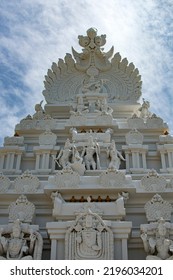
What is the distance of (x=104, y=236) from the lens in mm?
12773

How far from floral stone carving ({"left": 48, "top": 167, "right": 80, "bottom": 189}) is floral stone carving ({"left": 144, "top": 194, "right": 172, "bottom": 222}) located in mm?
2636

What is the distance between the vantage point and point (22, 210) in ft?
47.2

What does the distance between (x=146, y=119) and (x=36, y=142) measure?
5.28m

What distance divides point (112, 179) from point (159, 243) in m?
3.24

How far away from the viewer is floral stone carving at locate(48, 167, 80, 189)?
15070 mm

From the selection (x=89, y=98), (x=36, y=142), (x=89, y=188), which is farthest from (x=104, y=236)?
(x=89, y=98)

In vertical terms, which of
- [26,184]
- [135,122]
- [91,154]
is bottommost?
[26,184]

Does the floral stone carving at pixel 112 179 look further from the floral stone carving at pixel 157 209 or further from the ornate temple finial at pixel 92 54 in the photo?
the ornate temple finial at pixel 92 54

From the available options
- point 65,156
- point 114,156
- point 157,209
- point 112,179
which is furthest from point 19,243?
point 114,156

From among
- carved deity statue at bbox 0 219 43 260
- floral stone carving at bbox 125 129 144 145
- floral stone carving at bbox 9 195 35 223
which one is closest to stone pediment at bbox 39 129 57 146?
floral stone carving at bbox 125 129 144 145

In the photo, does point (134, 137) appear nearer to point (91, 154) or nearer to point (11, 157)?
point (91, 154)

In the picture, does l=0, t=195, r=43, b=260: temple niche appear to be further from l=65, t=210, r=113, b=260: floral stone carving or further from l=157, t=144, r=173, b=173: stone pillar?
l=157, t=144, r=173, b=173: stone pillar

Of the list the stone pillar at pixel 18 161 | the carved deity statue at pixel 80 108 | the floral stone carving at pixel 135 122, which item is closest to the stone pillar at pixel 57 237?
the stone pillar at pixel 18 161
